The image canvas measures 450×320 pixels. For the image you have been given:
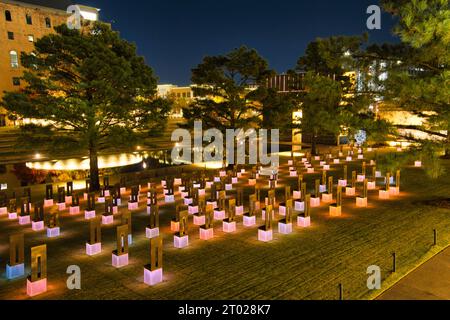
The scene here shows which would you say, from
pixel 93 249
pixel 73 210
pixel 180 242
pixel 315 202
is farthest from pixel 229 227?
pixel 73 210

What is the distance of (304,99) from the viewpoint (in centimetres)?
2697

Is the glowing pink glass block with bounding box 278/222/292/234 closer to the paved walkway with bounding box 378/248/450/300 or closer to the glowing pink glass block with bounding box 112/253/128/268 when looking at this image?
the paved walkway with bounding box 378/248/450/300

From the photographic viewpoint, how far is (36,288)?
23.5ft

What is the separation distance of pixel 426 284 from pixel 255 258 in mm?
3621

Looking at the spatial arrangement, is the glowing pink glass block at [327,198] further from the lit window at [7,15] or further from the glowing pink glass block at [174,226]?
the lit window at [7,15]

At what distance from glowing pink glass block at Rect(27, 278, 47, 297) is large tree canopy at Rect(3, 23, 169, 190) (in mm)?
8545

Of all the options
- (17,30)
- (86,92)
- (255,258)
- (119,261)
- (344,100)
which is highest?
(17,30)

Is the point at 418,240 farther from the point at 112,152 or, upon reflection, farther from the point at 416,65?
the point at 112,152

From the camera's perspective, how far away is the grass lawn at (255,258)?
7227 mm

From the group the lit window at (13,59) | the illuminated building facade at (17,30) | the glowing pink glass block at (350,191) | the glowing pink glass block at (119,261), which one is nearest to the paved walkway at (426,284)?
the glowing pink glass block at (119,261)

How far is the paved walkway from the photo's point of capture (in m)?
6.80

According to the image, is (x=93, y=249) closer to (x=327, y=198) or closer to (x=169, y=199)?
(x=169, y=199)
